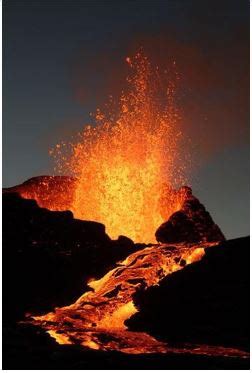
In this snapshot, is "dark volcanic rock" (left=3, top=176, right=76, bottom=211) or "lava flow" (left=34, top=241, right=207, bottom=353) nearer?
"lava flow" (left=34, top=241, right=207, bottom=353)

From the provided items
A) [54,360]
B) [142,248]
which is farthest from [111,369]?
[142,248]

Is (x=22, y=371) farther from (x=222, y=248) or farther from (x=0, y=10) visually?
(x=222, y=248)

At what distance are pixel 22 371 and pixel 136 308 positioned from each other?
19.2 ft

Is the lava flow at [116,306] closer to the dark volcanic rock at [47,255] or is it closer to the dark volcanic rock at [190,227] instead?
the dark volcanic rock at [47,255]

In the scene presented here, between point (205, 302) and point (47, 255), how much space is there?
5.39 meters

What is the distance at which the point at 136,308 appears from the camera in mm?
13062

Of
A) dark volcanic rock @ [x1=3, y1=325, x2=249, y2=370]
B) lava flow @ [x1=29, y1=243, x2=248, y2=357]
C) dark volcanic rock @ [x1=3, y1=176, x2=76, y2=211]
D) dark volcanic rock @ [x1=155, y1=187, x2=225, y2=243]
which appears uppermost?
dark volcanic rock @ [x1=3, y1=176, x2=76, y2=211]

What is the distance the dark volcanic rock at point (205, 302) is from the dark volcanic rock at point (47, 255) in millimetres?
2572

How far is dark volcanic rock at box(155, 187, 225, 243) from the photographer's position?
60.8 feet

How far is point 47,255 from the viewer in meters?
15.2

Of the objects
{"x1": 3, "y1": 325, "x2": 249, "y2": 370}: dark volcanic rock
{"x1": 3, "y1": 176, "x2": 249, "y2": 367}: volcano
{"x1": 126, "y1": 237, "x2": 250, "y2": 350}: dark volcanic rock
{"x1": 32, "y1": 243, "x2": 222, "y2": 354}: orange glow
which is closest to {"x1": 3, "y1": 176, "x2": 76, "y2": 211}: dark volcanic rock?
{"x1": 3, "y1": 176, "x2": 249, "y2": 367}: volcano

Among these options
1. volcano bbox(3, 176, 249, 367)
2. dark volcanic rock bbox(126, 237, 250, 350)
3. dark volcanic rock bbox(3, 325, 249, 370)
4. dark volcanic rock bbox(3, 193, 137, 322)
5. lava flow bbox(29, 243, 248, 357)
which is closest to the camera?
dark volcanic rock bbox(3, 325, 249, 370)

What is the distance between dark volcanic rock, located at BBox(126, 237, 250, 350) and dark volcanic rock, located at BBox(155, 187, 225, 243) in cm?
495

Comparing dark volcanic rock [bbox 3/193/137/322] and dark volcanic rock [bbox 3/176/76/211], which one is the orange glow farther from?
dark volcanic rock [bbox 3/176/76/211]
